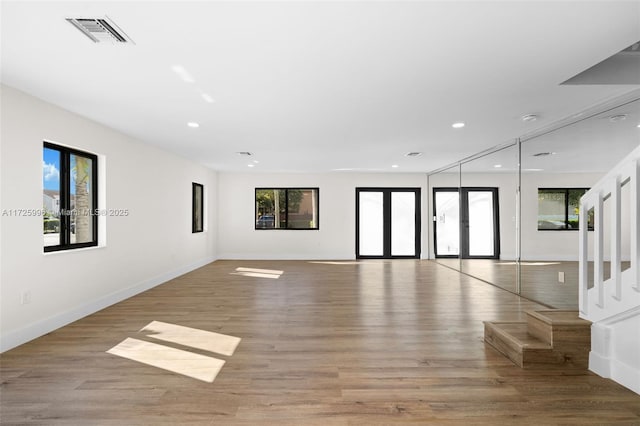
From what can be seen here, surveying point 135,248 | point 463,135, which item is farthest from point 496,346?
point 135,248

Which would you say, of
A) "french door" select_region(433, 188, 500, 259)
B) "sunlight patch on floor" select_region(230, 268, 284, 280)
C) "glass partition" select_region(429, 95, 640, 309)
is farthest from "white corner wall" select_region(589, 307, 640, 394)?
"sunlight patch on floor" select_region(230, 268, 284, 280)

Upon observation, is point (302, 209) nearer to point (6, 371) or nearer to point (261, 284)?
point (261, 284)

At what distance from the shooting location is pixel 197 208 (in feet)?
27.1

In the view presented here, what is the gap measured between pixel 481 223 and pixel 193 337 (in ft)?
20.1

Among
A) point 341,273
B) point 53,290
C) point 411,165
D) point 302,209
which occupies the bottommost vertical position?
point 341,273

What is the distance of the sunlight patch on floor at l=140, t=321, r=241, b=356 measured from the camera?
3.18 metres

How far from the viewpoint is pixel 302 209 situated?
9.66 m

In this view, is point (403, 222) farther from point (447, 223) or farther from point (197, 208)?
point (197, 208)

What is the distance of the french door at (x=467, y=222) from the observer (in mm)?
6728

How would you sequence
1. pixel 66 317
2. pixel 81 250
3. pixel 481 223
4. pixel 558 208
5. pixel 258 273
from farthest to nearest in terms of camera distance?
pixel 258 273
pixel 481 223
pixel 558 208
pixel 81 250
pixel 66 317

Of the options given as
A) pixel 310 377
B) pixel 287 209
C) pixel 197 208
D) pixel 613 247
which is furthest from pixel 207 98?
pixel 287 209

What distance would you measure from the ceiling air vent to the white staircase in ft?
12.0

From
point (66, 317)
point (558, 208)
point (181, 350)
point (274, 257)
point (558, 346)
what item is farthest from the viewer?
point (274, 257)

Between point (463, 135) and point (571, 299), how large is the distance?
8.54ft
